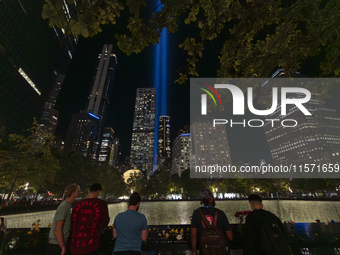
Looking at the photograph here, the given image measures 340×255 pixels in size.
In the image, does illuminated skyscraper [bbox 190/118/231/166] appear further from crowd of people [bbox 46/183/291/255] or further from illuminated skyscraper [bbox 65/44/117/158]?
crowd of people [bbox 46/183/291/255]

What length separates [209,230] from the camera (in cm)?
322

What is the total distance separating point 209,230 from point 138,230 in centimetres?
140

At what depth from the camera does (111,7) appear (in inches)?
114

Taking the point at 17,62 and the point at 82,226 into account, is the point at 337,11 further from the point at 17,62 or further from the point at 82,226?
the point at 17,62

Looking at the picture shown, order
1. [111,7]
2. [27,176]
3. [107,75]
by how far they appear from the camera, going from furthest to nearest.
→ [107,75], [27,176], [111,7]

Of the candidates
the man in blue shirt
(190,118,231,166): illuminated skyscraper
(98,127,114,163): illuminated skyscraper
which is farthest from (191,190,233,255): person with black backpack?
(98,127,114,163): illuminated skyscraper

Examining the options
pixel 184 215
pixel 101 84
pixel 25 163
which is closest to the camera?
pixel 25 163

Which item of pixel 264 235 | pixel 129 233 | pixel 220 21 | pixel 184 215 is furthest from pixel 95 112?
pixel 264 235

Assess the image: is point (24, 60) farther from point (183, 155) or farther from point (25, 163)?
point (183, 155)

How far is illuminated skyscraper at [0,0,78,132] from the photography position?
40.4m

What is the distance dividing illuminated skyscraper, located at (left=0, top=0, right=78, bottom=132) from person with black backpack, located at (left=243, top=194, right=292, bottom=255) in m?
51.4

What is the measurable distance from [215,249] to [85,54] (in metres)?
62.5

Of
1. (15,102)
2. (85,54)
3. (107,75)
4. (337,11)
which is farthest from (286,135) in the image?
(107,75)

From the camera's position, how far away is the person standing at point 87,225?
3293 millimetres
